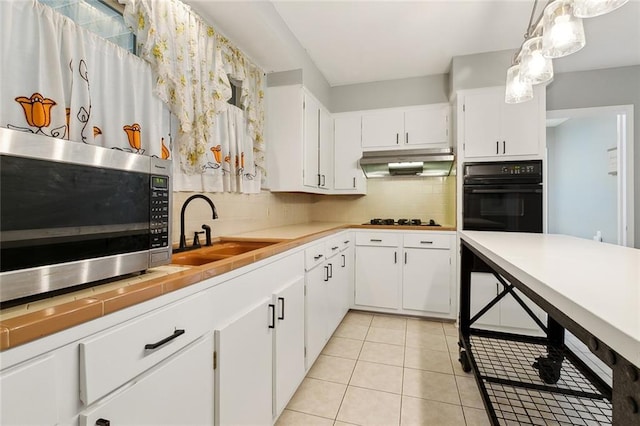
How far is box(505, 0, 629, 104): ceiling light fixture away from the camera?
3.74 ft

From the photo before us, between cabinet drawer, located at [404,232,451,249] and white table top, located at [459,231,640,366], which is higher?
white table top, located at [459,231,640,366]

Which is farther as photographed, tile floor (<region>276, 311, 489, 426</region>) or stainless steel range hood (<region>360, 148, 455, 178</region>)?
stainless steel range hood (<region>360, 148, 455, 178</region>)

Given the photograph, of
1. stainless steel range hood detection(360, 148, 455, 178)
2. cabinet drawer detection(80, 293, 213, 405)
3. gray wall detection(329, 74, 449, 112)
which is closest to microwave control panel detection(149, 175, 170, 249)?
cabinet drawer detection(80, 293, 213, 405)

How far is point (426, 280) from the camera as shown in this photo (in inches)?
118

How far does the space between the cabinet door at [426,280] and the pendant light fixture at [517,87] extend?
1569 mm

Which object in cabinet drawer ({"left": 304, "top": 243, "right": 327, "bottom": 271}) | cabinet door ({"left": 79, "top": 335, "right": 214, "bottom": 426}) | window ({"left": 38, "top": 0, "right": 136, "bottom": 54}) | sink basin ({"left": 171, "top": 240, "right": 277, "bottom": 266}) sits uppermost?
window ({"left": 38, "top": 0, "right": 136, "bottom": 54})

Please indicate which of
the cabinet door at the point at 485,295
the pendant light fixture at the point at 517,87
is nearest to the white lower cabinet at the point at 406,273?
the cabinet door at the point at 485,295

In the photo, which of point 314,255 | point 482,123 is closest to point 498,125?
point 482,123

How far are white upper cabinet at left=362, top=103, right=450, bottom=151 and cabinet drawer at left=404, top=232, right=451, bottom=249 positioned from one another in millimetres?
1018

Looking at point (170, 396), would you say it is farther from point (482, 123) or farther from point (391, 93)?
point (391, 93)

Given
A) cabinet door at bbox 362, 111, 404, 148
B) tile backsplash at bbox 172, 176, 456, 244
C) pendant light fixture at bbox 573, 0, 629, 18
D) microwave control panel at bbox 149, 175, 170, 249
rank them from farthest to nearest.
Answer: cabinet door at bbox 362, 111, 404, 148 → tile backsplash at bbox 172, 176, 456, 244 → pendant light fixture at bbox 573, 0, 629, 18 → microwave control panel at bbox 149, 175, 170, 249

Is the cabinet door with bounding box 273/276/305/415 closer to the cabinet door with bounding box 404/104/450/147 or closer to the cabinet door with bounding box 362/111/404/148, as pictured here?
the cabinet door with bounding box 362/111/404/148

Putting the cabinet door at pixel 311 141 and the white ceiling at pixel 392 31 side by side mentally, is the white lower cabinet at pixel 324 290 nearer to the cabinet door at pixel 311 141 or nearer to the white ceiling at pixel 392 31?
the cabinet door at pixel 311 141

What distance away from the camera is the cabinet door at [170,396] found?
2.29 feet
